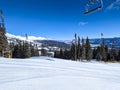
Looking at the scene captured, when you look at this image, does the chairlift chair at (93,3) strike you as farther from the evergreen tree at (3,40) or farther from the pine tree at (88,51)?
the pine tree at (88,51)

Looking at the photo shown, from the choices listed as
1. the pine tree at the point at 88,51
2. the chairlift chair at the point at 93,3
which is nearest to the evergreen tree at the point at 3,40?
the pine tree at the point at 88,51

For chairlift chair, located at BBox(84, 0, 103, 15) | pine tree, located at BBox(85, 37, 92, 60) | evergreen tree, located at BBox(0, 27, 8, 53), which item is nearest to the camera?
chairlift chair, located at BBox(84, 0, 103, 15)

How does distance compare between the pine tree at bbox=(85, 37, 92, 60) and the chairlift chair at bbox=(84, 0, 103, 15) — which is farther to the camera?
the pine tree at bbox=(85, 37, 92, 60)

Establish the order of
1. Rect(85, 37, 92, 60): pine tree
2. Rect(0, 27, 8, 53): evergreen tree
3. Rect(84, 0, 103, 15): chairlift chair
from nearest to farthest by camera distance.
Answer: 1. Rect(84, 0, 103, 15): chairlift chair
2. Rect(0, 27, 8, 53): evergreen tree
3. Rect(85, 37, 92, 60): pine tree

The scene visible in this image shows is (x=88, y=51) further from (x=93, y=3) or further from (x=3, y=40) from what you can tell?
(x=93, y=3)

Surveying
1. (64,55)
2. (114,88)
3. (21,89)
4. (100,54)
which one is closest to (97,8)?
(114,88)

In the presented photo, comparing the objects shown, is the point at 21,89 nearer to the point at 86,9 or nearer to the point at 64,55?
the point at 86,9

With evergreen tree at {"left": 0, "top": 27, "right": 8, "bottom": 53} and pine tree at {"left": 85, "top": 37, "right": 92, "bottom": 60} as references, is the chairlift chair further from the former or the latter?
pine tree at {"left": 85, "top": 37, "right": 92, "bottom": 60}

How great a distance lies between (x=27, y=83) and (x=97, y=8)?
480 cm

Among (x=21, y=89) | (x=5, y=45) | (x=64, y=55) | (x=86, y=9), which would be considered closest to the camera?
(x=21, y=89)

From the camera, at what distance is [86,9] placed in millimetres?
10000

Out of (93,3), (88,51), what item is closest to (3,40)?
(88,51)

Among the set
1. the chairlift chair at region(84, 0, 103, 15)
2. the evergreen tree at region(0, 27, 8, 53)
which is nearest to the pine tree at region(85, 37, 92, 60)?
the evergreen tree at region(0, 27, 8, 53)

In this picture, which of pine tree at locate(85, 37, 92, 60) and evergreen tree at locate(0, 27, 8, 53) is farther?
pine tree at locate(85, 37, 92, 60)
